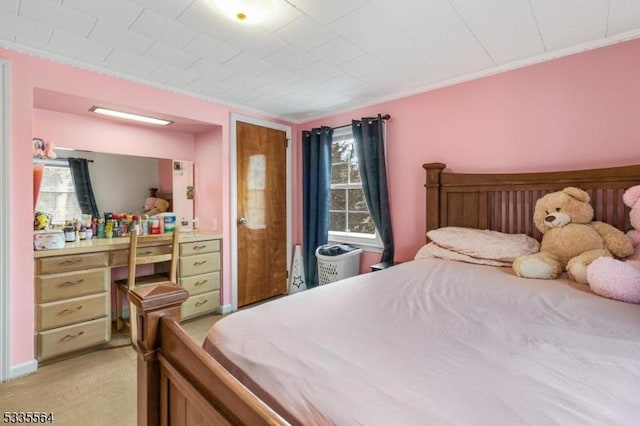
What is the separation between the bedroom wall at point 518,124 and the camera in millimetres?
1950

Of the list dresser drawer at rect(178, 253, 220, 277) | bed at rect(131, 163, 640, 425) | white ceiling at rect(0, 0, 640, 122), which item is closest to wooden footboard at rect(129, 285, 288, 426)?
bed at rect(131, 163, 640, 425)

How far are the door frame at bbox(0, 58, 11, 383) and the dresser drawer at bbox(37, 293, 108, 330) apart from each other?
0.60ft

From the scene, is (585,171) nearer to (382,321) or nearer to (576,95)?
(576,95)

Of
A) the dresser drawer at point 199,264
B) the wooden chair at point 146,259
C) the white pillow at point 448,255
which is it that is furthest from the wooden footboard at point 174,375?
the dresser drawer at point 199,264

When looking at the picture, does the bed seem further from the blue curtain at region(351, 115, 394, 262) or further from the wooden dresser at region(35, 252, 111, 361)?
the wooden dresser at region(35, 252, 111, 361)

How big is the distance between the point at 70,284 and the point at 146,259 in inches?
19.9

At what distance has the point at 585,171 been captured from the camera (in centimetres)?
197

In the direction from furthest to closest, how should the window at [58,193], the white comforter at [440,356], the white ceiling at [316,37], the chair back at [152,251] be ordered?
the window at [58,193] → the chair back at [152,251] → the white ceiling at [316,37] → the white comforter at [440,356]

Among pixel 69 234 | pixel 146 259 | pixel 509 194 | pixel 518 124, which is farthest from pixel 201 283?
pixel 518 124

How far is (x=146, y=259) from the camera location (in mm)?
2504

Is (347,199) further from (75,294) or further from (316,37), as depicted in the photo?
(75,294)

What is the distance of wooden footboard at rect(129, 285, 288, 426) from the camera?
2.33 ft

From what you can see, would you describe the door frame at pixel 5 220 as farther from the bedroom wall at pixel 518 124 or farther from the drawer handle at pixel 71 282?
the bedroom wall at pixel 518 124

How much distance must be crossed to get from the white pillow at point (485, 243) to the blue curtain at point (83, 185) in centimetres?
305
